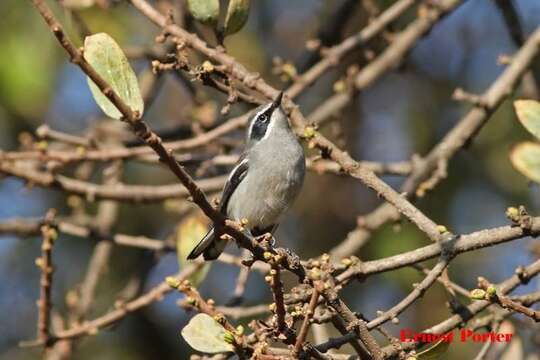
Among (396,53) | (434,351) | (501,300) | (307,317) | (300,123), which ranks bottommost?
(307,317)

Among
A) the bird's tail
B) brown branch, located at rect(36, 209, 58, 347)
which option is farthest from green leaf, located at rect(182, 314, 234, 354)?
brown branch, located at rect(36, 209, 58, 347)

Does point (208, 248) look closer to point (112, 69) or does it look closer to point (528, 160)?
point (528, 160)

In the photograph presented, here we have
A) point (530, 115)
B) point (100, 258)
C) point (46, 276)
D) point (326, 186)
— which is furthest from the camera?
point (326, 186)

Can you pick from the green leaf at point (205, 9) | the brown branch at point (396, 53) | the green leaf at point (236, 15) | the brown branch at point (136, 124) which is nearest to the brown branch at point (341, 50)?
the brown branch at point (396, 53)

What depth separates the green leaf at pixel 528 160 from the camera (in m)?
3.37

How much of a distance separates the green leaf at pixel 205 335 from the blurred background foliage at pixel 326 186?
279 centimetres

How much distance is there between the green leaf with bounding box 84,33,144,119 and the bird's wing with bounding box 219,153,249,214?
6.06 feet

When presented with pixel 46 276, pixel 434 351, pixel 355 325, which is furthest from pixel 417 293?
pixel 46 276

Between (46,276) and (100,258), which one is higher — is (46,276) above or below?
below

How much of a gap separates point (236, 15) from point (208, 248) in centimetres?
117

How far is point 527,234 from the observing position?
3.15 m

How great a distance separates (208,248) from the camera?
433 cm

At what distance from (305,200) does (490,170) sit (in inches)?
60.6

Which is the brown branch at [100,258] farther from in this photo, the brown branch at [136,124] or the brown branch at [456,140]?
the brown branch at [136,124]
